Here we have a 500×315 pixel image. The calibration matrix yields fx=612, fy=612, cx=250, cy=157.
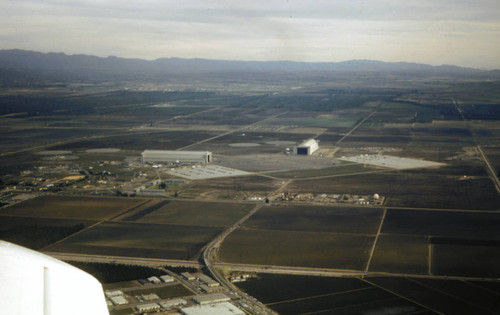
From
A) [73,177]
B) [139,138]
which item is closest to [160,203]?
[73,177]

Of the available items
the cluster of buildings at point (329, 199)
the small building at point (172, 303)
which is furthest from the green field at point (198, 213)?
the small building at point (172, 303)

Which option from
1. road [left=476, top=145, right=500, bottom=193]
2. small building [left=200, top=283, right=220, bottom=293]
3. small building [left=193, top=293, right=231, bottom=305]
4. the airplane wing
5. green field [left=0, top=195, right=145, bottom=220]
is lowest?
green field [left=0, top=195, right=145, bottom=220]

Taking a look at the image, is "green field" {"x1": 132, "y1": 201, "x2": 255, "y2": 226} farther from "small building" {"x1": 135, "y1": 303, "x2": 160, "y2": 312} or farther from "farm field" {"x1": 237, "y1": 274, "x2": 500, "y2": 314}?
"small building" {"x1": 135, "y1": 303, "x2": 160, "y2": 312}

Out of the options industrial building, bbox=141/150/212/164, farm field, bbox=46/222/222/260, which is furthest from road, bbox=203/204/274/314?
industrial building, bbox=141/150/212/164

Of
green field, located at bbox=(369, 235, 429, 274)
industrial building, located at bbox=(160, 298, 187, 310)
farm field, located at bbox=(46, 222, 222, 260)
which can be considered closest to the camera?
industrial building, located at bbox=(160, 298, 187, 310)

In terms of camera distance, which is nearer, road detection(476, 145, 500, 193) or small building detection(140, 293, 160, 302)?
small building detection(140, 293, 160, 302)

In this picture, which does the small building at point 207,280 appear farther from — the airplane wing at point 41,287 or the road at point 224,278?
the airplane wing at point 41,287
